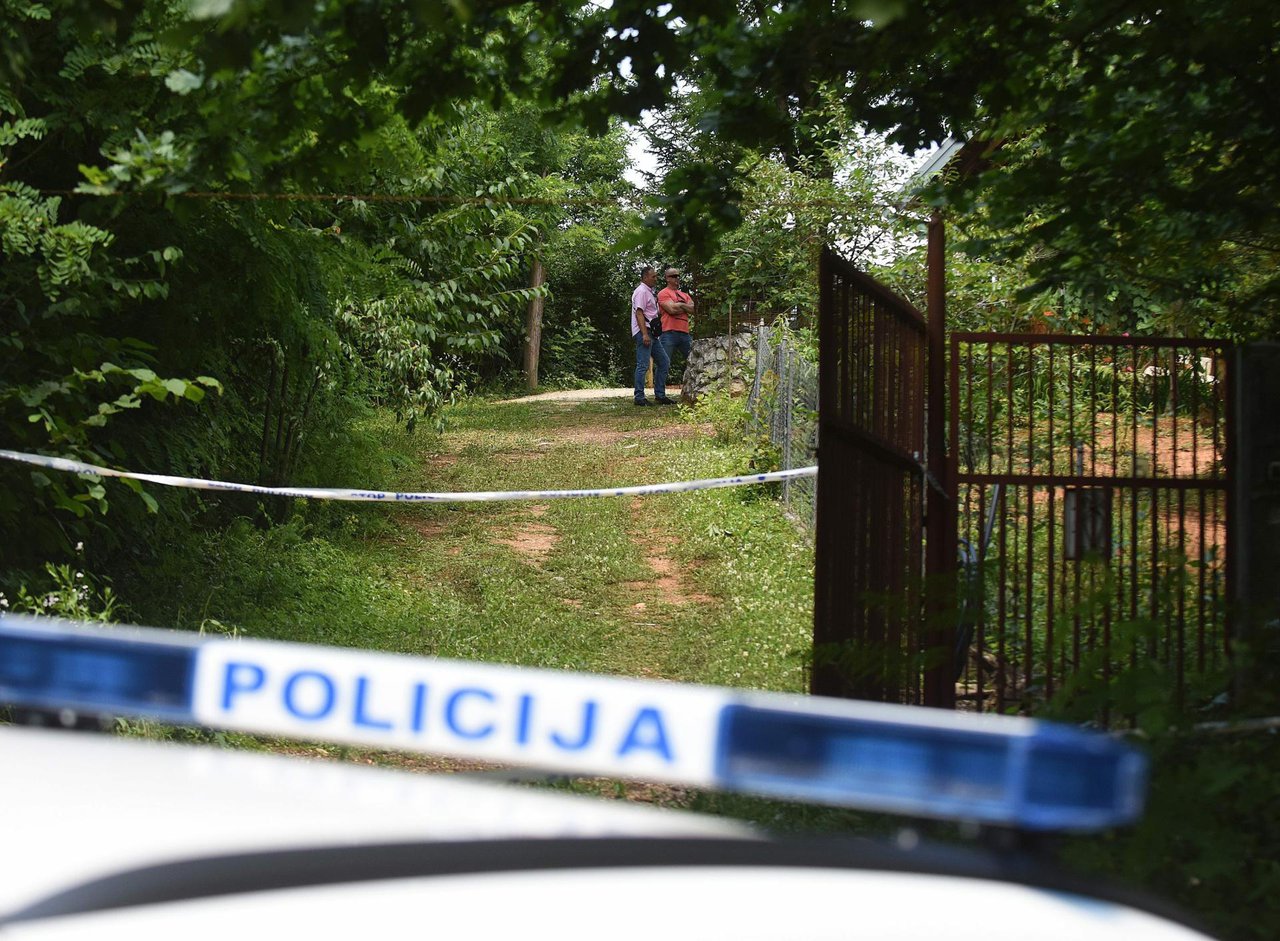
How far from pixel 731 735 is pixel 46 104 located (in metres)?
5.94

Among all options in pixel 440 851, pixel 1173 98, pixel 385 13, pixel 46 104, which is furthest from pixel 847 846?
pixel 46 104

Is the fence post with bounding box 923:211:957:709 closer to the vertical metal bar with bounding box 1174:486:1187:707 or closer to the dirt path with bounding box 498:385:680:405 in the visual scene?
the vertical metal bar with bounding box 1174:486:1187:707

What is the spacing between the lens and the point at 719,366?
19.0 meters

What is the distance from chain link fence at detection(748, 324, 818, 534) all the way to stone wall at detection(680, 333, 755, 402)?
113 inches

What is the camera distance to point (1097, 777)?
989mm

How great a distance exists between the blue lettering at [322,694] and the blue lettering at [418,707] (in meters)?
0.08

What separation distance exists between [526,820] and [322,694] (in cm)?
24

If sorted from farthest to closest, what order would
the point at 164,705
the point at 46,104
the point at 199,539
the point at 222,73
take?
the point at 199,539 → the point at 46,104 → the point at 222,73 → the point at 164,705

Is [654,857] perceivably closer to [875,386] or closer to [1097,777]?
[1097,777]

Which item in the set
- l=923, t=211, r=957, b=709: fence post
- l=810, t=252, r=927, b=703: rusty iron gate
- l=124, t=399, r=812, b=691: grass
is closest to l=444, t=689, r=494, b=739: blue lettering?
l=810, t=252, r=927, b=703: rusty iron gate

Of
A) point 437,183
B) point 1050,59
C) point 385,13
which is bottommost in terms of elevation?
point 385,13

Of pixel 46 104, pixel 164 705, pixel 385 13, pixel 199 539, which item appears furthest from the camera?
pixel 199 539

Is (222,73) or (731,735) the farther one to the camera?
(222,73)

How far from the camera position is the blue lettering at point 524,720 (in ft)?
3.75
